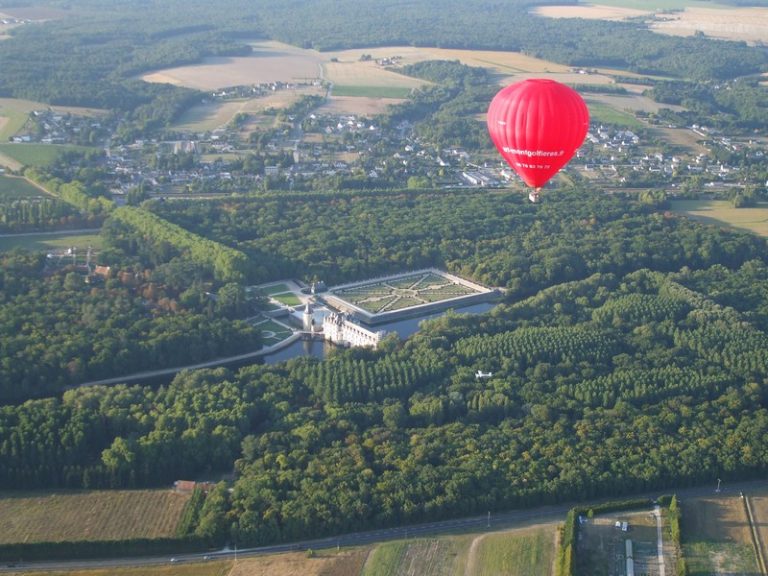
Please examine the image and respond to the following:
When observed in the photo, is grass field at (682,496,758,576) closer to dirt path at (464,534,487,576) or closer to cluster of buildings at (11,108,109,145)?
dirt path at (464,534,487,576)

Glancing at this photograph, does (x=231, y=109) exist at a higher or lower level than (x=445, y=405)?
lower

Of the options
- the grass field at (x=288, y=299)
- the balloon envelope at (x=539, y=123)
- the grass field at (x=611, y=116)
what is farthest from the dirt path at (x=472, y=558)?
the grass field at (x=611, y=116)

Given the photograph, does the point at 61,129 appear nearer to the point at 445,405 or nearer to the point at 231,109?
the point at 231,109

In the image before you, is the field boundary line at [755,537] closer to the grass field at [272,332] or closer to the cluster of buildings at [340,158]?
the grass field at [272,332]

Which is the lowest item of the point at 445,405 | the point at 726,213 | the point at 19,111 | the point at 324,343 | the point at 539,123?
the point at 726,213

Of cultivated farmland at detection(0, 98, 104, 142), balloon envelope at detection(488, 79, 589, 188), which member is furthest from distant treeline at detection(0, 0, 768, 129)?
balloon envelope at detection(488, 79, 589, 188)

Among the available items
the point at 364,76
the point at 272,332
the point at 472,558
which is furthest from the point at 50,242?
the point at 364,76
